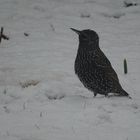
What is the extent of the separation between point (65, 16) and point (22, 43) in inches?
70.6

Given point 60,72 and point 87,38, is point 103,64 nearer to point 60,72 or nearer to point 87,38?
point 87,38

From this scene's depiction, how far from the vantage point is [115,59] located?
28.9 ft

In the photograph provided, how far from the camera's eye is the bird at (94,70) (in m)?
6.86

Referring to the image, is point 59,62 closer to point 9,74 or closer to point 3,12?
point 9,74

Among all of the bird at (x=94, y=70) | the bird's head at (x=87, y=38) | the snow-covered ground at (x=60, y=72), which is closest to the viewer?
the snow-covered ground at (x=60, y=72)

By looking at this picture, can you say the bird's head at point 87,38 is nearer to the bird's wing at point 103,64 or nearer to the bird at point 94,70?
the bird at point 94,70

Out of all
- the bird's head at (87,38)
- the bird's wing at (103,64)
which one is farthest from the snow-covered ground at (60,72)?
the bird's head at (87,38)

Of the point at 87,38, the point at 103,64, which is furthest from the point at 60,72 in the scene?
the point at 103,64

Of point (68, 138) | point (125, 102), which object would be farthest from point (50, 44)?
point (68, 138)

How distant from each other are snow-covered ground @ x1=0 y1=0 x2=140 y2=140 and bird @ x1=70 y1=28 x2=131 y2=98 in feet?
0.67

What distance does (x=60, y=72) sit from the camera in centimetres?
783

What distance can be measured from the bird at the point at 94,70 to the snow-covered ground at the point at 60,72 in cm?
20

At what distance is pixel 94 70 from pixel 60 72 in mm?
1092

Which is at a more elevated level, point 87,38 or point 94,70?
point 87,38
